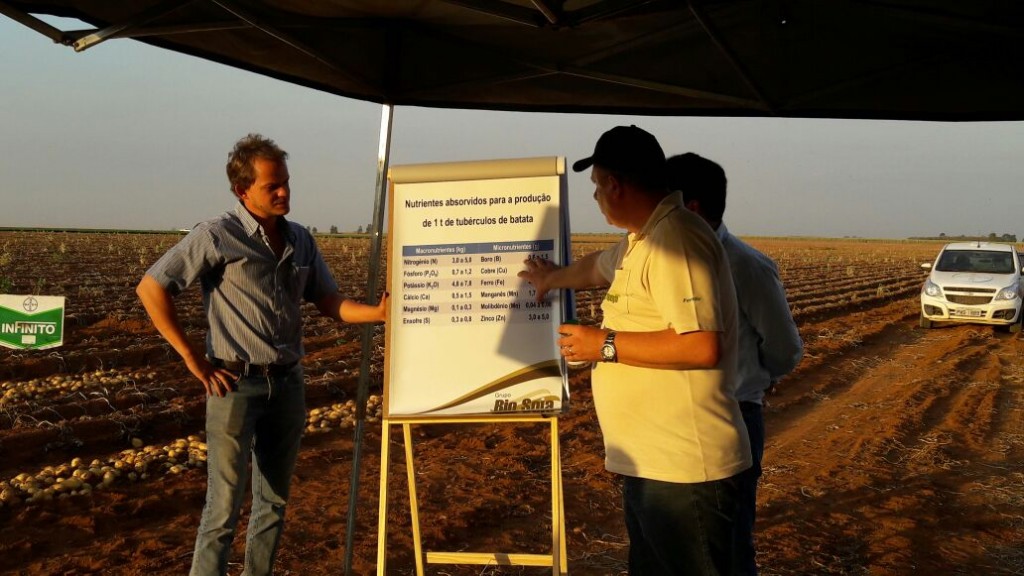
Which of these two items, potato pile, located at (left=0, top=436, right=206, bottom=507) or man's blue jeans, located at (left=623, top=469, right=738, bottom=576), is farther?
potato pile, located at (left=0, top=436, right=206, bottom=507)

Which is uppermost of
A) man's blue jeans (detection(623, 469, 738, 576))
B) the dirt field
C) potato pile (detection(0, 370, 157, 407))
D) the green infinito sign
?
the green infinito sign

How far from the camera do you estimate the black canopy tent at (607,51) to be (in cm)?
349

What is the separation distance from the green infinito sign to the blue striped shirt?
0.58 meters

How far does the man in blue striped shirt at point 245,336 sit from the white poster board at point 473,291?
47 cm

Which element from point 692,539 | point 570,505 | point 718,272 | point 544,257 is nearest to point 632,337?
point 718,272

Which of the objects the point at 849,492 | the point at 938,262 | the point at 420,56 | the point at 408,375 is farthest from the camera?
the point at 938,262

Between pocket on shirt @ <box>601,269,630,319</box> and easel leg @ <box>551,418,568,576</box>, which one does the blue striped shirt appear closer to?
easel leg @ <box>551,418,568,576</box>

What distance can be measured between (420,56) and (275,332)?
177 cm

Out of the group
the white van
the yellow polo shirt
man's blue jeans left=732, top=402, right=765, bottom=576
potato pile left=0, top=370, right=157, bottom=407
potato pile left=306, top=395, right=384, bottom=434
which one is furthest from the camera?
the white van

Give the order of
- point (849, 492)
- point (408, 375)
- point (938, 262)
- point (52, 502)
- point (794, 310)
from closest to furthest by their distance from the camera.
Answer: point (408, 375) < point (52, 502) < point (849, 492) < point (938, 262) < point (794, 310)

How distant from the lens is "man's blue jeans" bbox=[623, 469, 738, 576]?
95.1 inches

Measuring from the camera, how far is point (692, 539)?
2.44 m

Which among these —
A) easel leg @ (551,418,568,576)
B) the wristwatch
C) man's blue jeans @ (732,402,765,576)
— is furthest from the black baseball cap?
easel leg @ (551,418,568,576)

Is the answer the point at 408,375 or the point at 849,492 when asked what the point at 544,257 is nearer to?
the point at 408,375
